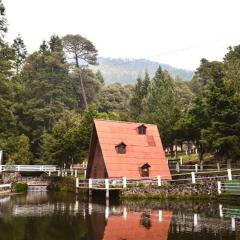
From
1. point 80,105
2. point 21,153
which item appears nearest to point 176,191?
point 21,153

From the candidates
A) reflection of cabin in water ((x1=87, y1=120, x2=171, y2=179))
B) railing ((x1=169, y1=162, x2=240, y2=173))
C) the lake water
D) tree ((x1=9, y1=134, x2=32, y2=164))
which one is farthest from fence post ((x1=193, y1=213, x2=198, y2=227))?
tree ((x1=9, y1=134, x2=32, y2=164))

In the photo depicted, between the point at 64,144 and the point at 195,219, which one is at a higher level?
the point at 64,144

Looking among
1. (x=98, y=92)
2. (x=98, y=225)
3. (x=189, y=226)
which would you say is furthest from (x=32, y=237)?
(x=98, y=92)

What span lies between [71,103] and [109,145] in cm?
4629

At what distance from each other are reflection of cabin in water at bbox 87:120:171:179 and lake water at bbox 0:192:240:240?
966 centimetres

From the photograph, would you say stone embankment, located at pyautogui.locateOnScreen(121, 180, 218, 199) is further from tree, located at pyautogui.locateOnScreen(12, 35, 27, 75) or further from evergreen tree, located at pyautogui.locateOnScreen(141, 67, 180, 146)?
tree, located at pyautogui.locateOnScreen(12, 35, 27, 75)

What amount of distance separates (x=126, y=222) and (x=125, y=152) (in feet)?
62.2

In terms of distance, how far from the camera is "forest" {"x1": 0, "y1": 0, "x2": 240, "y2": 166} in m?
39.2

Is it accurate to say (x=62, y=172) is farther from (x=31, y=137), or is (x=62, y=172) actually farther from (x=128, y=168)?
(x=31, y=137)

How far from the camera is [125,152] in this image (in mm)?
39844

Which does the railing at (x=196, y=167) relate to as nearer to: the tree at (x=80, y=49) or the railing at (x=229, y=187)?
the railing at (x=229, y=187)

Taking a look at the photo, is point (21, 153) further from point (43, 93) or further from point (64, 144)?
point (43, 93)

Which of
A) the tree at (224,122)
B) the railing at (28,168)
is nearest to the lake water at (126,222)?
the tree at (224,122)

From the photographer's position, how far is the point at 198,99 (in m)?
46.2
